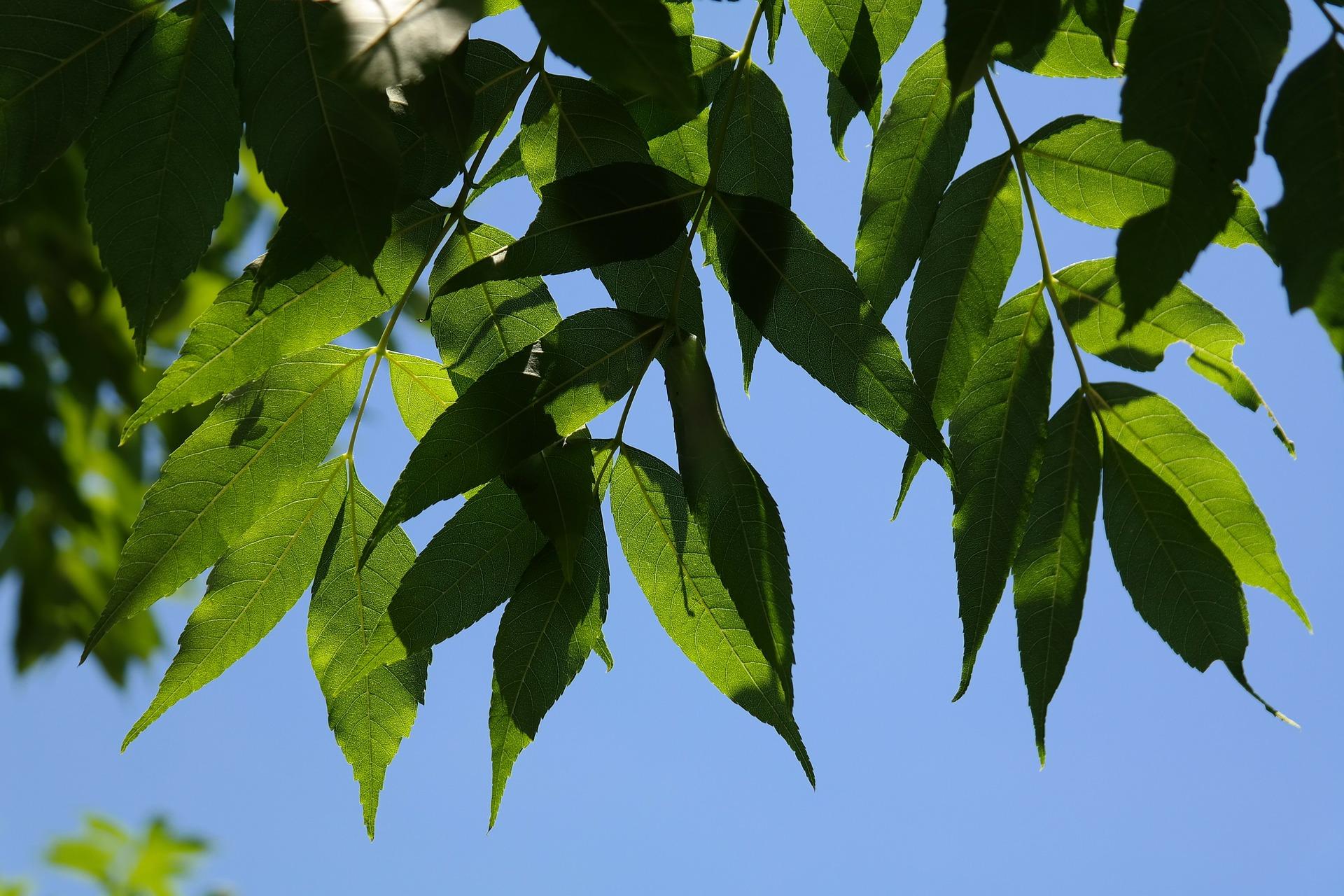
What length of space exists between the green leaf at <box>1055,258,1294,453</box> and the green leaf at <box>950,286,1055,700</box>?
0.03 m

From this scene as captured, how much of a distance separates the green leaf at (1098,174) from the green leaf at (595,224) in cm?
27

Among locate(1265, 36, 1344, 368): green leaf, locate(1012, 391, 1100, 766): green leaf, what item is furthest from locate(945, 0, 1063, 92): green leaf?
locate(1012, 391, 1100, 766): green leaf

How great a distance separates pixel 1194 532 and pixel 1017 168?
270mm

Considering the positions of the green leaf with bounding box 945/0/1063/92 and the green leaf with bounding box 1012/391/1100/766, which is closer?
the green leaf with bounding box 945/0/1063/92

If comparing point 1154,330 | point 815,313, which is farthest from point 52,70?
point 1154,330

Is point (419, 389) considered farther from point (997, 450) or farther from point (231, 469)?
point (997, 450)

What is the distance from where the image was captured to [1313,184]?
0.43m

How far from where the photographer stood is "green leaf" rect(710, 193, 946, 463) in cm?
59

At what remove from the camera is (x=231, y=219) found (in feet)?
7.38

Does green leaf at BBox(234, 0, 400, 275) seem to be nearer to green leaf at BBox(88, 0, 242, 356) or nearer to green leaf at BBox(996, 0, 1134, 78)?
green leaf at BBox(88, 0, 242, 356)

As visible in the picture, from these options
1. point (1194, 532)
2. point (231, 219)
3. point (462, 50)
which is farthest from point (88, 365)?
point (1194, 532)

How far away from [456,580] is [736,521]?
0.18 meters

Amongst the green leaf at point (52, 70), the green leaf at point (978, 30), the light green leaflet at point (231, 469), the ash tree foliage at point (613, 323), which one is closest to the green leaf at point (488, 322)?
the ash tree foliage at point (613, 323)

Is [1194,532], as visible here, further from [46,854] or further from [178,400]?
[46,854]
